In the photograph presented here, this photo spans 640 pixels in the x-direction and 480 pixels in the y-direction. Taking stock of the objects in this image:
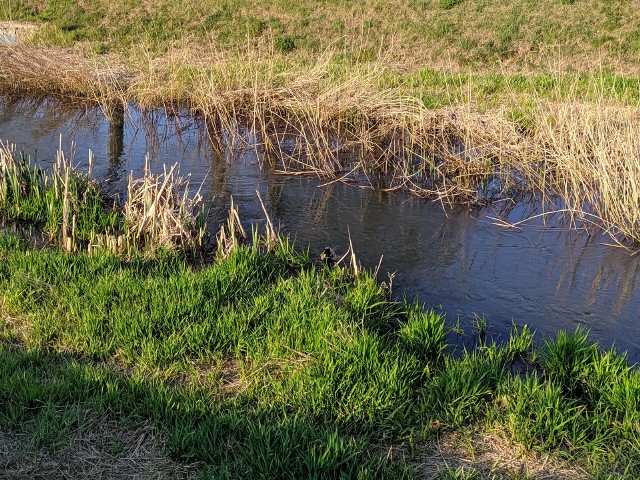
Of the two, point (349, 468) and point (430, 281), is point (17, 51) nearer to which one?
point (430, 281)

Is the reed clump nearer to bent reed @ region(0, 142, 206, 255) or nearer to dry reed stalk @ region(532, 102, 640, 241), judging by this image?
bent reed @ region(0, 142, 206, 255)

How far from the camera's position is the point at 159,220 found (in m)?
6.06

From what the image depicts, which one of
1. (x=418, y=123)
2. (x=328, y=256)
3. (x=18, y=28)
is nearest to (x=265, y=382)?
(x=328, y=256)

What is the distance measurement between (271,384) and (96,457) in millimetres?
1097

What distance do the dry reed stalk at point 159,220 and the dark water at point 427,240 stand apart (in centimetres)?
91


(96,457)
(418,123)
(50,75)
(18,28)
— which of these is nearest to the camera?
(96,457)

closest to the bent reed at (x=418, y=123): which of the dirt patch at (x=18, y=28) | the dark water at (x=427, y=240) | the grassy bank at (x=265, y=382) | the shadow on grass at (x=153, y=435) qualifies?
the dark water at (x=427, y=240)

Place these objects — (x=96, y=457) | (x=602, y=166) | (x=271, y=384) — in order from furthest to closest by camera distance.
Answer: (x=602, y=166), (x=271, y=384), (x=96, y=457)

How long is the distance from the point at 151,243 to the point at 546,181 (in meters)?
5.03

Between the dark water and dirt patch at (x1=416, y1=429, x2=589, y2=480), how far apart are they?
1518mm

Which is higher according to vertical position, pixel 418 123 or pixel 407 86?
pixel 407 86

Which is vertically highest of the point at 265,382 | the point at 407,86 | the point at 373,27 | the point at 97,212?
the point at 373,27

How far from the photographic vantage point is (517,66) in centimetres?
1473

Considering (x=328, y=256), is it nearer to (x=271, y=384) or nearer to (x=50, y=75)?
(x=271, y=384)
